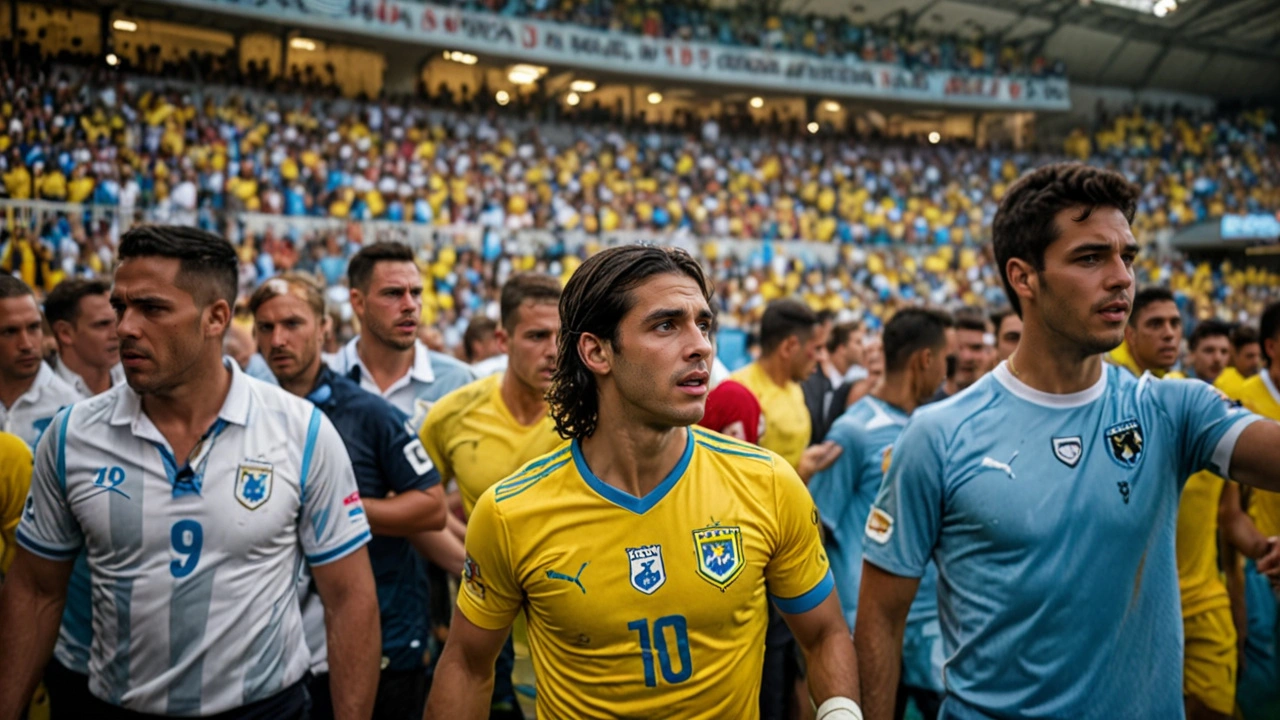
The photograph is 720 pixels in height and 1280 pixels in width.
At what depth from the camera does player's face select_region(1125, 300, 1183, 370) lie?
16.2 ft

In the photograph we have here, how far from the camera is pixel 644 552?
98.8 inches

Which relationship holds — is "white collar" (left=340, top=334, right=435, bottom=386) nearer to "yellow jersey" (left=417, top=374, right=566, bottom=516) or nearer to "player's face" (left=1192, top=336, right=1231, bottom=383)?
"yellow jersey" (left=417, top=374, right=566, bottom=516)

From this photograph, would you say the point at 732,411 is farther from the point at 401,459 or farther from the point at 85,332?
the point at 85,332

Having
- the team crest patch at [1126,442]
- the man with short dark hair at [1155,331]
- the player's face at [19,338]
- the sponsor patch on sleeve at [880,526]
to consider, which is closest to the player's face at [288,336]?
the player's face at [19,338]

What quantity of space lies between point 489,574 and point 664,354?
2.50 feet

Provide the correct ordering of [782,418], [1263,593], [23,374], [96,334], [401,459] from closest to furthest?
[401,459] < [23,374] < [96,334] < [782,418] < [1263,593]

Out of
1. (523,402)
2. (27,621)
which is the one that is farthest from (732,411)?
(27,621)

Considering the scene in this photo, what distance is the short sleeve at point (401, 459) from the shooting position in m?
3.95

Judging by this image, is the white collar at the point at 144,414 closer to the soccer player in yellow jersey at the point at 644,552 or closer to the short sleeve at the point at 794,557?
the soccer player in yellow jersey at the point at 644,552

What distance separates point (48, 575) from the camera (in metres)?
3.03

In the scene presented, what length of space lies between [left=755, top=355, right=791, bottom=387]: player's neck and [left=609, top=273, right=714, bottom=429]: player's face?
4.19 m

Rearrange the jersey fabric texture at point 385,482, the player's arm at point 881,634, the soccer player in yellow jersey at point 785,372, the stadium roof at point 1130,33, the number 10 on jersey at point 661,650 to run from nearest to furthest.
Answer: the number 10 on jersey at point 661,650
the player's arm at point 881,634
the jersey fabric texture at point 385,482
the soccer player in yellow jersey at point 785,372
the stadium roof at point 1130,33

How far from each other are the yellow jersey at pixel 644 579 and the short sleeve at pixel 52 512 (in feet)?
4.53

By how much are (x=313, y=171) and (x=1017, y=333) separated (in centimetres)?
1809
